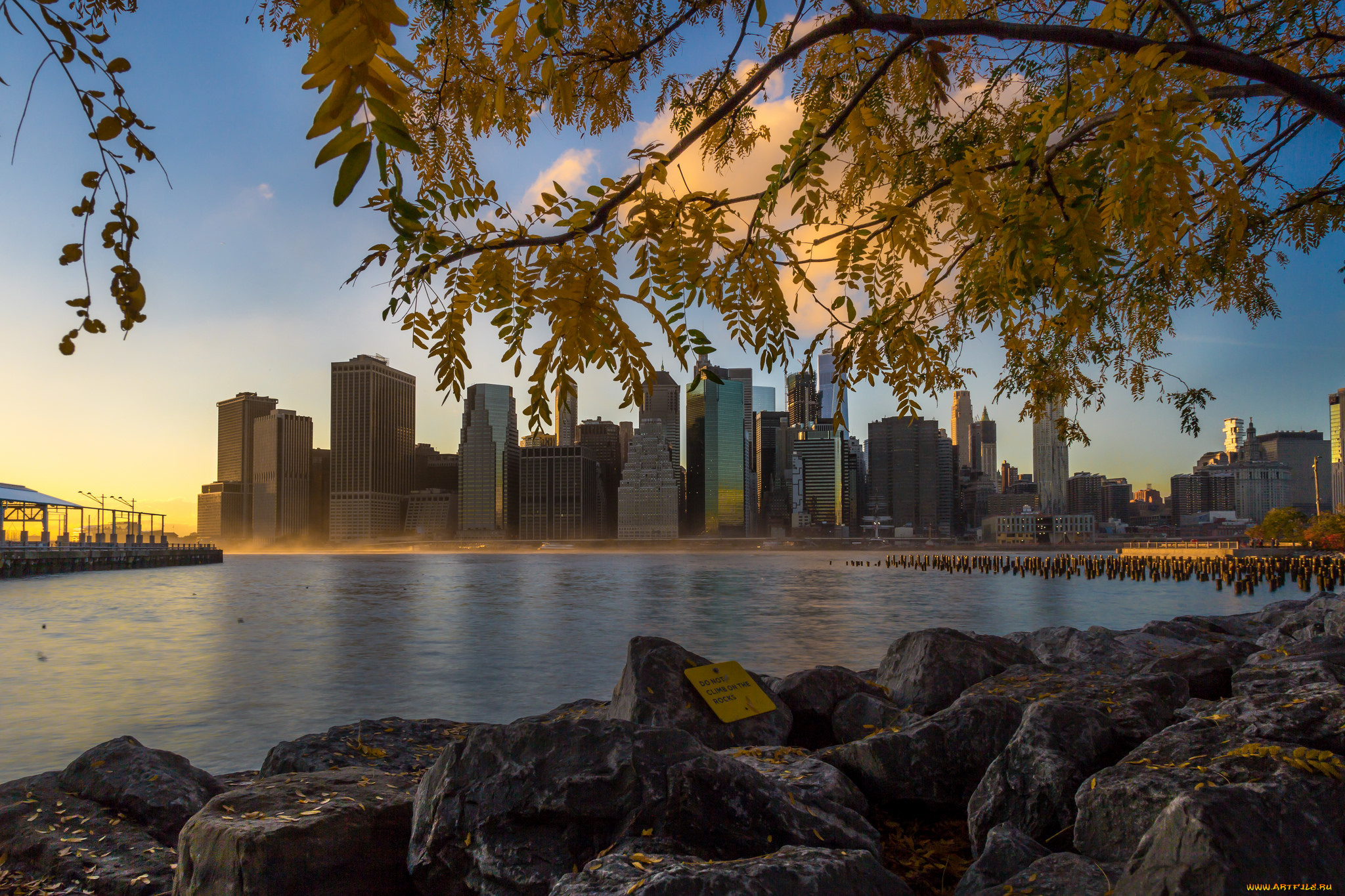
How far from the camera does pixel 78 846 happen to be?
12.0 ft

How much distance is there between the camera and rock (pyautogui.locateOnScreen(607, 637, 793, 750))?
497 cm

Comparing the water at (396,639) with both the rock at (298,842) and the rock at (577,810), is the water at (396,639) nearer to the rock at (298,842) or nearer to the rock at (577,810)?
the rock at (298,842)

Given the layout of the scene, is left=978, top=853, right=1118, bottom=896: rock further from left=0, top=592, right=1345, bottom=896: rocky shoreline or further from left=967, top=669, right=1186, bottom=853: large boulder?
left=967, top=669, right=1186, bottom=853: large boulder

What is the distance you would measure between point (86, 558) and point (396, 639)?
72396 millimetres

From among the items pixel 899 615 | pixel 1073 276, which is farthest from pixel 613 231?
pixel 899 615

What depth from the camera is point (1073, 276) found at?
3203mm

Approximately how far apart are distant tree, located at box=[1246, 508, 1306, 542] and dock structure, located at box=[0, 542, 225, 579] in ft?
421

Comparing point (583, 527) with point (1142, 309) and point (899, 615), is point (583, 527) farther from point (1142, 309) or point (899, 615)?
point (1142, 309)

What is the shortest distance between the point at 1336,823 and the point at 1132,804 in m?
0.58

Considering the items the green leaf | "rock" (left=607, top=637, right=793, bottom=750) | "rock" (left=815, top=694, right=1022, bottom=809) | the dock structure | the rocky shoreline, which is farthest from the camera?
the dock structure

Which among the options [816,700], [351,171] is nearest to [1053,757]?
[816,700]

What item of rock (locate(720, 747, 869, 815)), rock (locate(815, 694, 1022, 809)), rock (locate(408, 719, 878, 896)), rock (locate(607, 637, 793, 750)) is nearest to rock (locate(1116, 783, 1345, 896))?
rock (locate(408, 719, 878, 896))

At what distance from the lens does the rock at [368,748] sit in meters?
4.54

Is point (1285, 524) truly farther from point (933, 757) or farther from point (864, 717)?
point (933, 757)
